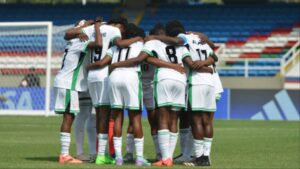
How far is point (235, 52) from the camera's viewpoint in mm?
42469

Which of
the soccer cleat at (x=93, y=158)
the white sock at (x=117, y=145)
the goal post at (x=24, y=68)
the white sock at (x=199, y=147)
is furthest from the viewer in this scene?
the goal post at (x=24, y=68)

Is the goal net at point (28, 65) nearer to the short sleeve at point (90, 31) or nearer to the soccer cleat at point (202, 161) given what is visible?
the short sleeve at point (90, 31)

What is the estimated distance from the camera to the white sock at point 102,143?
1350cm

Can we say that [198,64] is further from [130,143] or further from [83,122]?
[83,122]

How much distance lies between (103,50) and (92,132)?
1403 millimetres

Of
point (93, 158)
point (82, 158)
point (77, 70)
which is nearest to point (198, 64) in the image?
point (77, 70)

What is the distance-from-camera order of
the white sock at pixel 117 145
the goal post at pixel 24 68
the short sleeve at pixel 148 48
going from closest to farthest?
1. the white sock at pixel 117 145
2. the short sleeve at pixel 148 48
3. the goal post at pixel 24 68

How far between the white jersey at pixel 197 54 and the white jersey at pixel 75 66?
1562 mm

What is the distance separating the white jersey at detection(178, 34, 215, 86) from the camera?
46.3ft

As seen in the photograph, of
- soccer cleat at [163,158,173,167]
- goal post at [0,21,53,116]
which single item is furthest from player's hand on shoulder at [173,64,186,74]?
goal post at [0,21,53,116]

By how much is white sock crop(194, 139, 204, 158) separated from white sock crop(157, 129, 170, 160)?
0.53 metres

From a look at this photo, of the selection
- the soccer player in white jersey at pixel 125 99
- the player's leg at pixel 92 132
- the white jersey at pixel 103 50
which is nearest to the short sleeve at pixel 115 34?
the white jersey at pixel 103 50

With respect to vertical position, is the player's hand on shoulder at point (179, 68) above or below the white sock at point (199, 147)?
above

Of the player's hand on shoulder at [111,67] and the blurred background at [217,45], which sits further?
the blurred background at [217,45]
